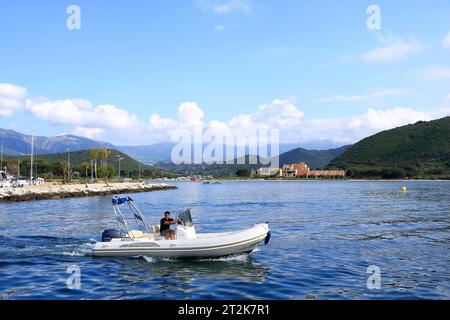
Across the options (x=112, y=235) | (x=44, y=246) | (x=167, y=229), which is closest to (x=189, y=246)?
(x=167, y=229)

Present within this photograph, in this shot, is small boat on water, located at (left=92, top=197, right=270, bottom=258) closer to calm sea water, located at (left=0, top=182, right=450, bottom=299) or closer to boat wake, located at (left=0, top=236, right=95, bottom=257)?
calm sea water, located at (left=0, top=182, right=450, bottom=299)

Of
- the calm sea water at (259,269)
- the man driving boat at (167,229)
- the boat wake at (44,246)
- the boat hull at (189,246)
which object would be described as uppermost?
the man driving boat at (167,229)

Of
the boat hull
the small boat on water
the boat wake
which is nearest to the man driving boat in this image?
the small boat on water

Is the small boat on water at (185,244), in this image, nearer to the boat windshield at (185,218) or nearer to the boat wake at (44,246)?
the boat windshield at (185,218)

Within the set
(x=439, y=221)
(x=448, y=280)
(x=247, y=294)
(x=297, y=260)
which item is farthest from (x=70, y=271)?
(x=439, y=221)

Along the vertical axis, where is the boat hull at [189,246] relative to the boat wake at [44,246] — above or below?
above

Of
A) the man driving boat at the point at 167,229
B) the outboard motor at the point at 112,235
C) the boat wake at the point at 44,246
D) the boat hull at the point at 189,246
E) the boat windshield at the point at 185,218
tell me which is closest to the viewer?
the boat hull at the point at 189,246

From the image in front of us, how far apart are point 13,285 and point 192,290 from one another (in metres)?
6.39

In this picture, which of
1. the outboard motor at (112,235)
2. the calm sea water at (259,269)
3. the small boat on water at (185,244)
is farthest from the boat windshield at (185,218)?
the outboard motor at (112,235)

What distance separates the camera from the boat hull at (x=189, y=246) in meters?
18.9

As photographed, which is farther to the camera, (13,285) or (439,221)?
(439,221)

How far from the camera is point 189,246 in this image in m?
18.9

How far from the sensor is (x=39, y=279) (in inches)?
640
